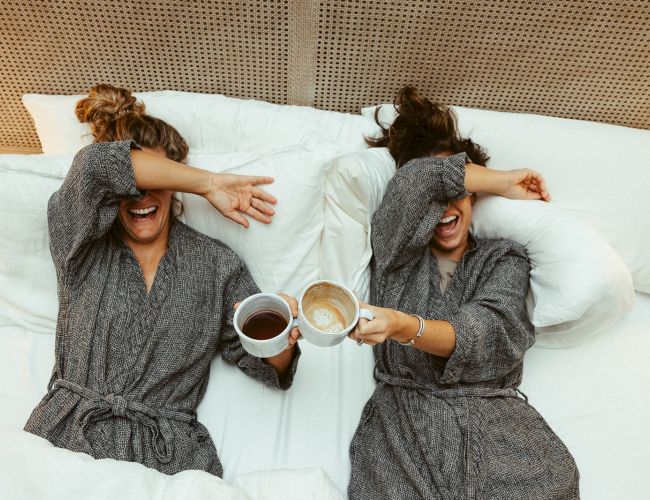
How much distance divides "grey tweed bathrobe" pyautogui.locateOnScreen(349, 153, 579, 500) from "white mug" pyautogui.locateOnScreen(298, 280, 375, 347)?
1.11 ft

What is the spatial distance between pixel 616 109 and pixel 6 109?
202 centimetres

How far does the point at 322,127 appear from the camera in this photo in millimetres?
1445

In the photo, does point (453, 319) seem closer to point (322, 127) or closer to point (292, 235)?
point (292, 235)

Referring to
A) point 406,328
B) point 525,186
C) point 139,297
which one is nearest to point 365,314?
point 406,328

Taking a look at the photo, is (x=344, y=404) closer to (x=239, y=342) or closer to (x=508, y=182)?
(x=239, y=342)

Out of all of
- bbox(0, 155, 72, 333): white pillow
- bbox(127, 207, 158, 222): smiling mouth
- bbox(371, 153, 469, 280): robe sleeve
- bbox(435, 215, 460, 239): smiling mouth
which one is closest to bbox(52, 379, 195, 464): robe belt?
bbox(0, 155, 72, 333): white pillow

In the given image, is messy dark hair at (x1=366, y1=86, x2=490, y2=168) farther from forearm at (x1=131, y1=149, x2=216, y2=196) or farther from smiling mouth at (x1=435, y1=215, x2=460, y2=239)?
forearm at (x1=131, y1=149, x2=216, y2=196)

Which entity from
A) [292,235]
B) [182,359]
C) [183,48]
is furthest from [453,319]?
[183,48]

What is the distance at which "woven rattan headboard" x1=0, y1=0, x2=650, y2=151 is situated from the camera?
1290 millimetres

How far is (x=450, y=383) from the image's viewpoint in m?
1.15

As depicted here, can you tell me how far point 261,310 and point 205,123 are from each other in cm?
73

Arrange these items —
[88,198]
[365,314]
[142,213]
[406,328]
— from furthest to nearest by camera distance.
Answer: [142,213], [88,198], [406,328], [365,314]

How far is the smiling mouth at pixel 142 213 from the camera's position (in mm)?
1165

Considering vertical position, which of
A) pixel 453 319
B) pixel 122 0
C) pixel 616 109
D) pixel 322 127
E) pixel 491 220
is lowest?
pixel 453 319
